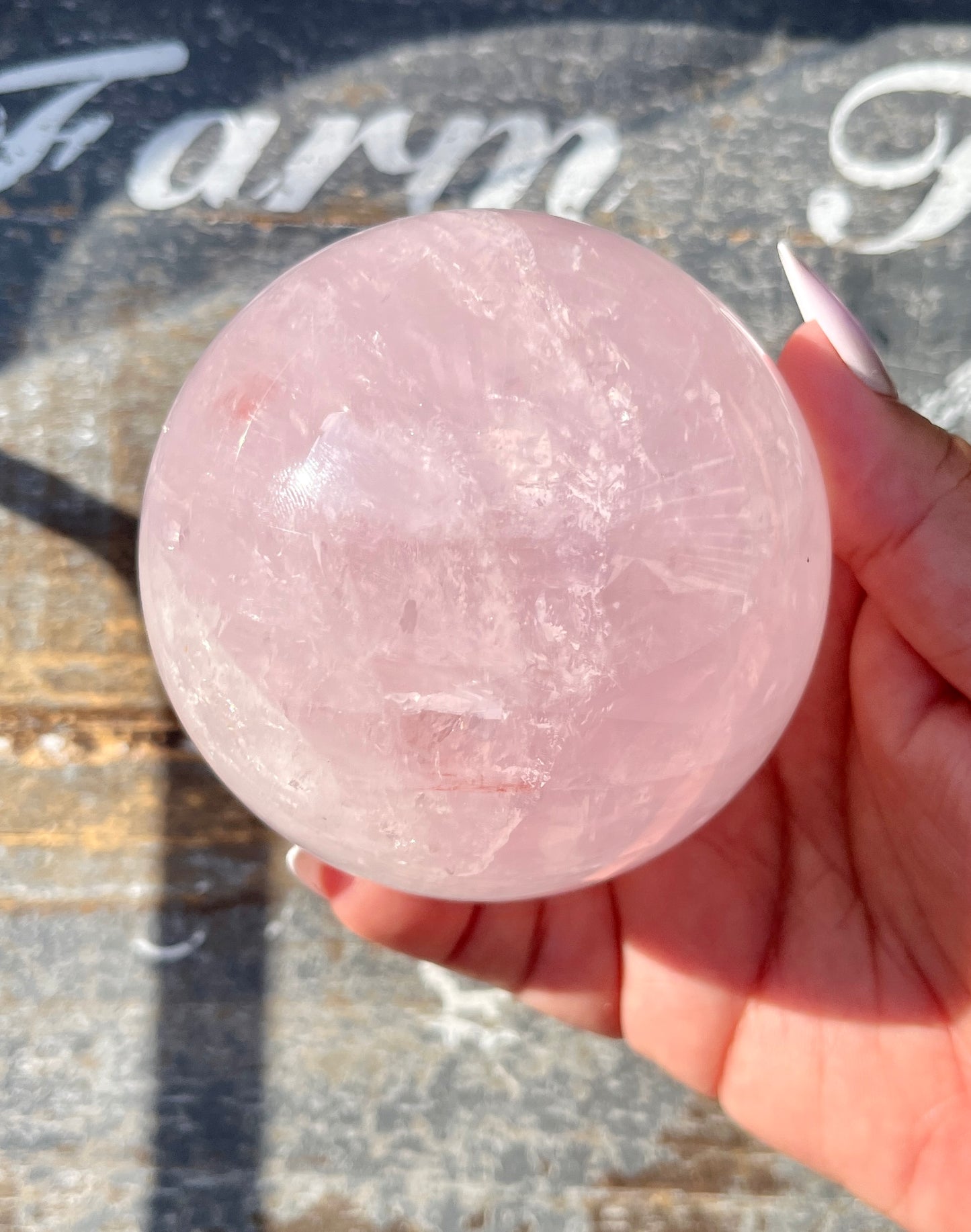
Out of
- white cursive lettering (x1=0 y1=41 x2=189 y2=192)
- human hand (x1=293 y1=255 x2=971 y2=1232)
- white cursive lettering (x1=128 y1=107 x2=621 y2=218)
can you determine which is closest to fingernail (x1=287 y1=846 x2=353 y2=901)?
human hand (x1=293 y1=255 x2=971 y2=1232)

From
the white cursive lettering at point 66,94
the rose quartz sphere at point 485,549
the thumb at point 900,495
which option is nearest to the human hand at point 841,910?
the thumb at point 900,495

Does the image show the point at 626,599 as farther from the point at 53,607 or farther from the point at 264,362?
the point at 53,607

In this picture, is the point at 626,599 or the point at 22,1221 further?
the point at 22,1221

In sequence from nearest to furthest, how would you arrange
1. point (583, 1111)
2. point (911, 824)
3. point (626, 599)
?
1. point (626, 599)
2. point (911, 824)
3. point (583, 1111)

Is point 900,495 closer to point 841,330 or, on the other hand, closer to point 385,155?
point 841,330

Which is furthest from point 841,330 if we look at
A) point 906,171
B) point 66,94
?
point 66,94

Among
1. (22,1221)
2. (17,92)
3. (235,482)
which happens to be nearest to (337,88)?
(17,92)
